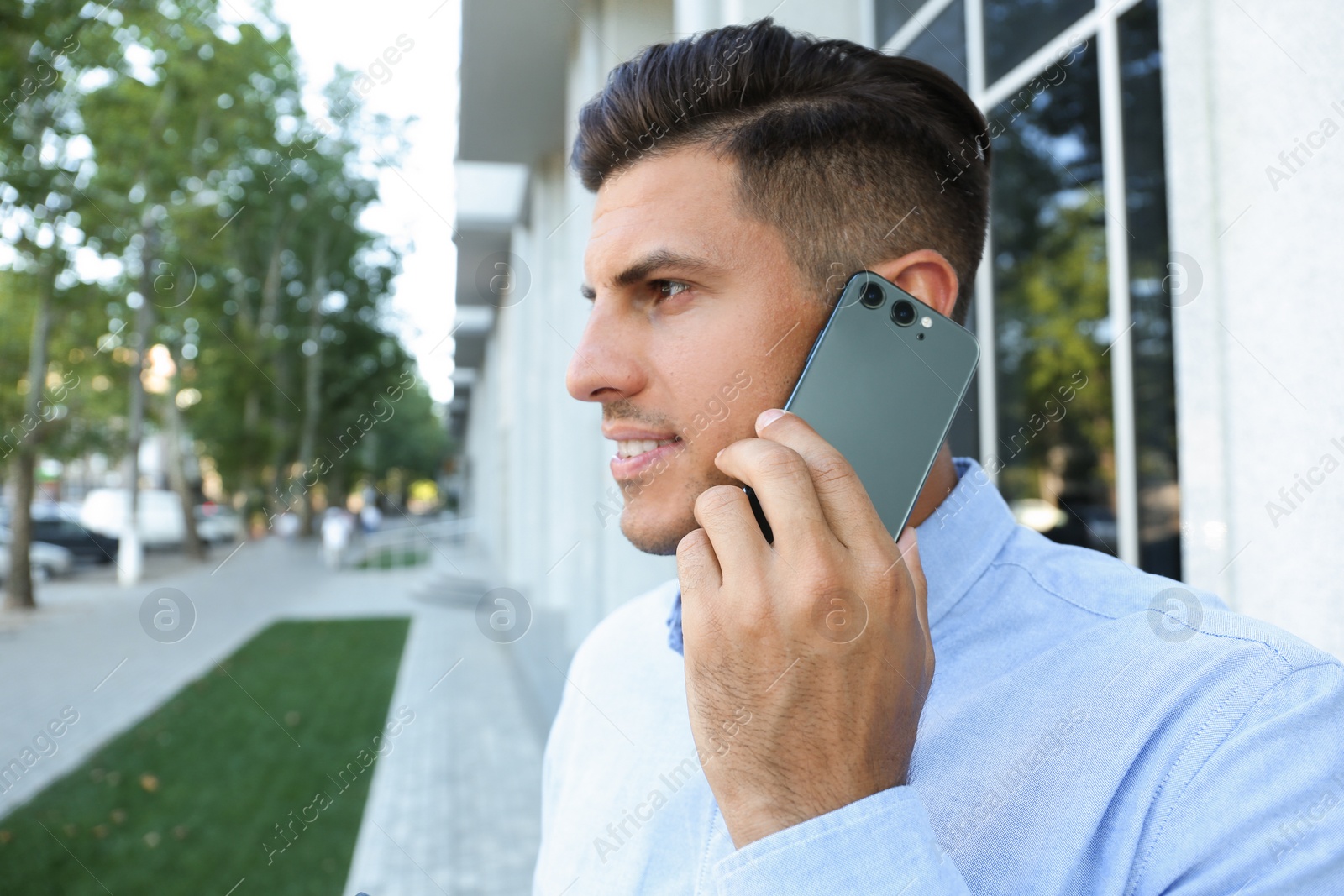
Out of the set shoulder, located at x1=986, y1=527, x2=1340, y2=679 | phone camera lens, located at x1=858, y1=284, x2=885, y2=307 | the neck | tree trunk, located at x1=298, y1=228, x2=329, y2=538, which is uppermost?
tree trunk, located at x1=298, y1=228, x2=329, y2=538

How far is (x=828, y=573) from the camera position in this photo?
855mm

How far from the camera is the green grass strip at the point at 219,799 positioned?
4.94 meters

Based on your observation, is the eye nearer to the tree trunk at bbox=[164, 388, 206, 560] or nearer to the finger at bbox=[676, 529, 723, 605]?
the finger at bbox=[676, 529, 723, 605]

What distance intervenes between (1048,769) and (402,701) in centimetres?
936

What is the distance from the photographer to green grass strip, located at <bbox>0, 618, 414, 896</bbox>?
194 inches

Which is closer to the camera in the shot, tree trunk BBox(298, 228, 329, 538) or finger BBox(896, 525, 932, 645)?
finger BBox(896, 525, 932, 645)

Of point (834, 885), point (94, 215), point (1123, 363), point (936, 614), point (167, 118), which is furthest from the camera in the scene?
point (167, 118)

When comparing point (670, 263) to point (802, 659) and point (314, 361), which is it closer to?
point (802, 659)

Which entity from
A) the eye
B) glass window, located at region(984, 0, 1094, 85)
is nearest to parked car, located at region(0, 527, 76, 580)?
glass window, located at region(984, 0, 1094, 85)

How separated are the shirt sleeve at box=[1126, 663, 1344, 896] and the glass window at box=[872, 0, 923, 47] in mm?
4334

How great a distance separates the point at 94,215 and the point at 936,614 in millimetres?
18083

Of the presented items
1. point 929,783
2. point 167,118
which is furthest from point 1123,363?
point 167,118

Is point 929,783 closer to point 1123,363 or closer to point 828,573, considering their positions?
point 828,573

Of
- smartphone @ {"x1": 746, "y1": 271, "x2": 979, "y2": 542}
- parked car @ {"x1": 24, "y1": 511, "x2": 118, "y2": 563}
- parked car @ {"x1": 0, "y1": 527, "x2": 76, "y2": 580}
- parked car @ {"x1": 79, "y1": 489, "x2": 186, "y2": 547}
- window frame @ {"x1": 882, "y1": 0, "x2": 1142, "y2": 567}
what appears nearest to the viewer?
Result: smartphone @ {"x1": 746, "y1": 271, "x2": 979, "y2": 542}
